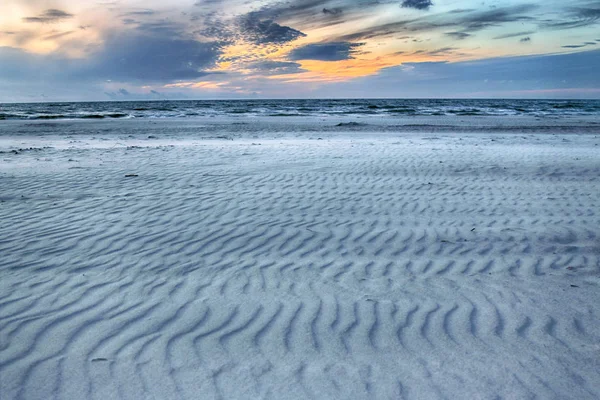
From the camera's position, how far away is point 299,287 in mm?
4160

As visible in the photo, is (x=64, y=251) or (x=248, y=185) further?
(x=248, y=185)

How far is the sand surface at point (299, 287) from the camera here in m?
2.86

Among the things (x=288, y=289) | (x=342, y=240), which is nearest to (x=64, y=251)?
(x=288, y=289)

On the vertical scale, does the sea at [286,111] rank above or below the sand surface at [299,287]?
above

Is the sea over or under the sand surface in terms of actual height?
over

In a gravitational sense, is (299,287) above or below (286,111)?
below

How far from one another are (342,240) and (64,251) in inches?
129

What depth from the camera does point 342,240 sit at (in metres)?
5.51

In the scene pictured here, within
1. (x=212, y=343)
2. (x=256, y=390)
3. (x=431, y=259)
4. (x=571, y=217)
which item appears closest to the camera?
(x=256, y=390)

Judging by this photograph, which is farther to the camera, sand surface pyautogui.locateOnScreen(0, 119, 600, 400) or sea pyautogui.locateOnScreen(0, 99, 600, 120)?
sea pyautogui.locateOnScreen(0, 99, 600, 120)

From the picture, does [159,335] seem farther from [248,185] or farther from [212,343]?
[248,185]

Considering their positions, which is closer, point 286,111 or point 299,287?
point 299,287

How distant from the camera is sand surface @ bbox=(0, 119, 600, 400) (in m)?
2.86

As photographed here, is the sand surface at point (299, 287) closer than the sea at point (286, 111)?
Yes
